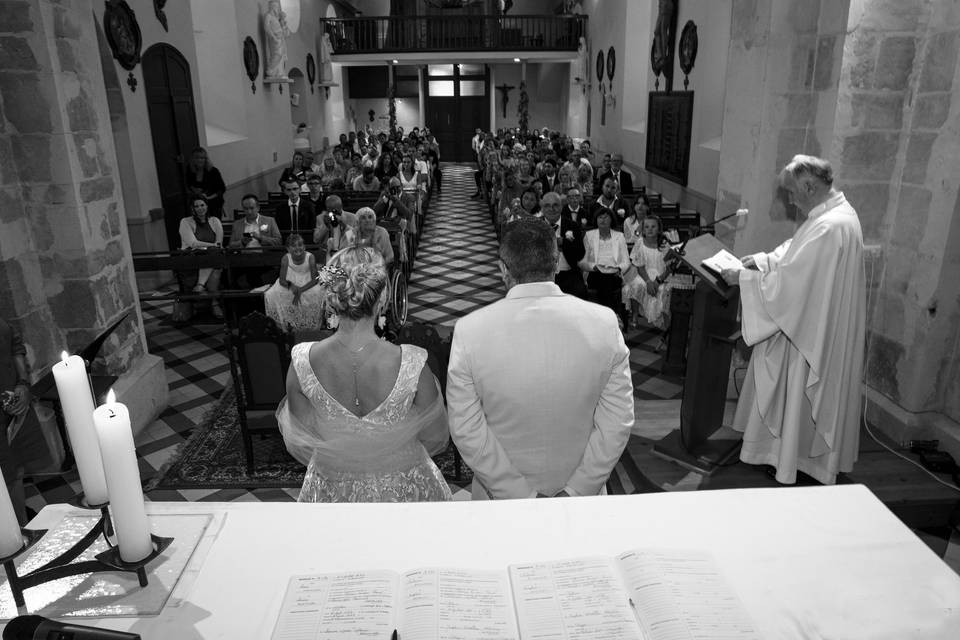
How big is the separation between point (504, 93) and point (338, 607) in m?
24.3

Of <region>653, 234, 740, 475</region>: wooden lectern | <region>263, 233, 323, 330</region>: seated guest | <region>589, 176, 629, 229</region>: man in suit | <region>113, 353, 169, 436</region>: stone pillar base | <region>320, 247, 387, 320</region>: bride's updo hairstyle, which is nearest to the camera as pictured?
<region>320, 247, 387, 320</region>: bride's updo hairstyle

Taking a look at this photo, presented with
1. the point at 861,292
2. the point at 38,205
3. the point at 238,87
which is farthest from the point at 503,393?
the point at 238,87

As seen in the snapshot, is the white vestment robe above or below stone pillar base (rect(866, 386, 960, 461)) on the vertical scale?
above

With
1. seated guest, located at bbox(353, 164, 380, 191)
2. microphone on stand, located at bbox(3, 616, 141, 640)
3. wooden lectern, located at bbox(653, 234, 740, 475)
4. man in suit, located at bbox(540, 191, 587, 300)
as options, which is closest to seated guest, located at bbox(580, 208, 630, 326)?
man in suit, located at bbox(540, 191, 587, 300)

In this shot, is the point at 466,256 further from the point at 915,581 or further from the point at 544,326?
the point at 915,581

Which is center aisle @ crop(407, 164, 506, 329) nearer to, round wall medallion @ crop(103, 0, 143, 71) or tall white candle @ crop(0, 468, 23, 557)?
round wall medallion @ crop(103, 0, 143, 71)

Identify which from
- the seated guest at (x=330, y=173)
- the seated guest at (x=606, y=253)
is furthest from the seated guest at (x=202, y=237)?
the seated guest at (x=606, y=253)

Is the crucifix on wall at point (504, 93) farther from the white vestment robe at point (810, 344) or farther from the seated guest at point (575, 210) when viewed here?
the white vestment robe at point (810, 344)

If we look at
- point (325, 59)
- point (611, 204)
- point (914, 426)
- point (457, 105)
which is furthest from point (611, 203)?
point (457, 105)

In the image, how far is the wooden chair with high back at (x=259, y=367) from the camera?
4.26 m

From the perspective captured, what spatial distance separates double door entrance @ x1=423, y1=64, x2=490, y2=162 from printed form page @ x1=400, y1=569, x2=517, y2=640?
934 inches

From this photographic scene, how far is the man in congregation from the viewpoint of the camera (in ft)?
10.4

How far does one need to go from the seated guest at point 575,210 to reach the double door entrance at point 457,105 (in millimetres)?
17724

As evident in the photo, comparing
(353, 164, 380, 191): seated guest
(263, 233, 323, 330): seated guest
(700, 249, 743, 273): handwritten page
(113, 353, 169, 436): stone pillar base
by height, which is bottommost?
(113, 353, 169, 436): stone pillar base
